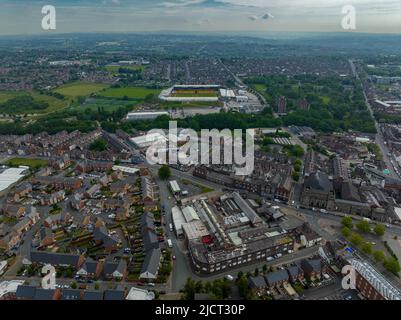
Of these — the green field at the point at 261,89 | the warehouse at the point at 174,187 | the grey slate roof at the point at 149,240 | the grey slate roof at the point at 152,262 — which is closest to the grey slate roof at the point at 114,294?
the grey slate roof at the point at 152,262

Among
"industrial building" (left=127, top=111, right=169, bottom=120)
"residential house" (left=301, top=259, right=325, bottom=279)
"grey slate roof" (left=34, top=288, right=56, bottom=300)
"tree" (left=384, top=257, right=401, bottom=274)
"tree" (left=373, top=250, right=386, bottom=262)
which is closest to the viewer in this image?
"grey slate roof" (left=34, top=288, right=56, bottom=300)

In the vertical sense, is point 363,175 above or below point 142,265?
above

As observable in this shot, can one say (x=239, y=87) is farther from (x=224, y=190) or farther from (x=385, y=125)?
(x=224, y=190)

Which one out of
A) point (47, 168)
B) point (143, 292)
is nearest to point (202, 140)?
point (47, 168)

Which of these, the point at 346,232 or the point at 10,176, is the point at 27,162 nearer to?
the point at 10,176

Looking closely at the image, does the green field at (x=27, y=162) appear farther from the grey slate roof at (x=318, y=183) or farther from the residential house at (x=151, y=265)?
the grey slate roof at (x=318, y=183)

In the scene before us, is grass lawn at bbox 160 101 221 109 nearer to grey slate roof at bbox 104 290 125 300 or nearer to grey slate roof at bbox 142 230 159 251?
grey slate roof at bbox 142 230 159 251

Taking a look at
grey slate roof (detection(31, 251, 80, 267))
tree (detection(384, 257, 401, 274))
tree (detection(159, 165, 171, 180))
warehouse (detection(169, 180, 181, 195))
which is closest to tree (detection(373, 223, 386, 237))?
tree (detection(384, 257, 401, 274))
